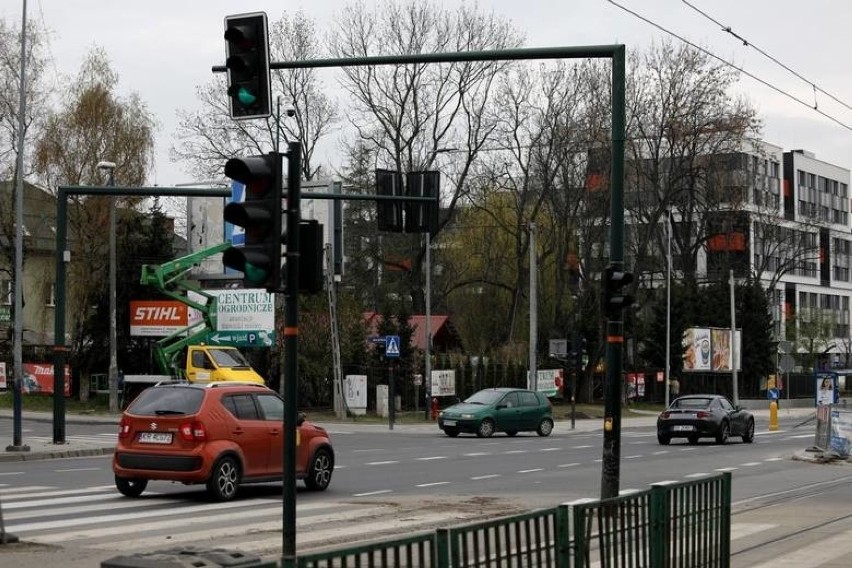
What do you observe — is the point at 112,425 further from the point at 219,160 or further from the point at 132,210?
the point at 219,160

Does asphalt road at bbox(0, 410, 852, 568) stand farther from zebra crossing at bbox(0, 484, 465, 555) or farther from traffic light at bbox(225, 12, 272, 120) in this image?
traffic light at bbox(225, 12, 272, 120)

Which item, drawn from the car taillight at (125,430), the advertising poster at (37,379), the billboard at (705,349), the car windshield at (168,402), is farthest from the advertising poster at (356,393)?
the car taillight at (125,430)

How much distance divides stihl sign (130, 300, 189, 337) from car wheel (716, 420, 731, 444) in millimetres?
23738

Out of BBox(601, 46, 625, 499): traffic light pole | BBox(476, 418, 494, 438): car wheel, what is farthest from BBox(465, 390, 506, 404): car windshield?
BBox(601, 46, 625, 499): traffic light pole

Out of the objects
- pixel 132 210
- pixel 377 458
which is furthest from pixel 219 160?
pixel 377 458

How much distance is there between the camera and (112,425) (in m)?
42.0

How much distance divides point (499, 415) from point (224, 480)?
2189 cm

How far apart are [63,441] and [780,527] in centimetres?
1804

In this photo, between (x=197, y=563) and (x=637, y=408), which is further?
(x=637, y=408)

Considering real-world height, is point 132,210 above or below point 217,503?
above

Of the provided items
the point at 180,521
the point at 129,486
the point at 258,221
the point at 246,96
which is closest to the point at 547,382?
the point at 129,486

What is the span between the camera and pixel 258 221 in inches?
370

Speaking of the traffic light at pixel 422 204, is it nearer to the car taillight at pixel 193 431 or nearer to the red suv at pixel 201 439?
the red suv at pixel 201 439

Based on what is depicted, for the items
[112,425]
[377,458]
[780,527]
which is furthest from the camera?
[112,425]
